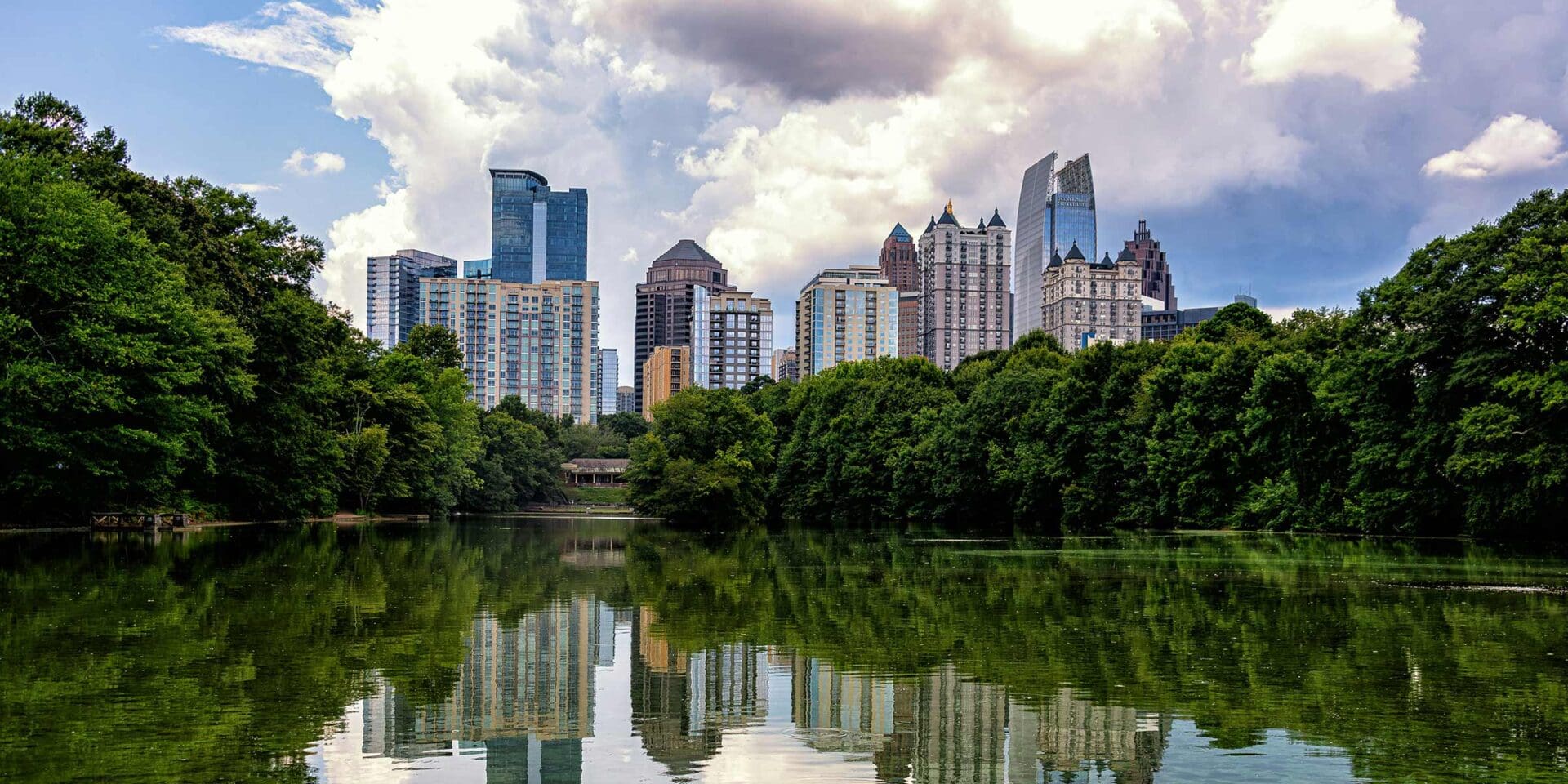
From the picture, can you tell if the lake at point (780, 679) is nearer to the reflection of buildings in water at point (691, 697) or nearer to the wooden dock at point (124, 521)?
the reflection of buildings in water at point (691, 697)

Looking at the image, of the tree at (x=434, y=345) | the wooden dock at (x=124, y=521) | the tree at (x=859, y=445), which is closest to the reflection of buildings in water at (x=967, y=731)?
the wooden dock at (x=124, y=521)

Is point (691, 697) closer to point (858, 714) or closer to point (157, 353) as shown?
point (858, 714)

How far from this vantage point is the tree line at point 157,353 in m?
40.6

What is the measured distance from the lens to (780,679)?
534 inches

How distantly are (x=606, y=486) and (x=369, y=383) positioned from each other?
304 feet

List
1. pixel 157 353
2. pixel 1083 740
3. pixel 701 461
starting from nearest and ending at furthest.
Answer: pixel 1083 740 → pixel 157 353 → pixel 701 461

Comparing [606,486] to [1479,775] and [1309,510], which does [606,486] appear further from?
[1479,775]

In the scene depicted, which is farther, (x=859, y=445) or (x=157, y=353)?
(x=859, y=445)

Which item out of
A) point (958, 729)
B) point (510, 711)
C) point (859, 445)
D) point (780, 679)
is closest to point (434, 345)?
point (859, 445)

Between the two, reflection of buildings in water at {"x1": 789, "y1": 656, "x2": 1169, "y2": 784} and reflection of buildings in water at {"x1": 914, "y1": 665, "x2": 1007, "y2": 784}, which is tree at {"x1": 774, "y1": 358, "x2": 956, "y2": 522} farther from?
reflection of buildings in water at {"x1": 789, "y1": 656, "x2": 1169, "y2": 784}

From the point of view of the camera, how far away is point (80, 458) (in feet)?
141

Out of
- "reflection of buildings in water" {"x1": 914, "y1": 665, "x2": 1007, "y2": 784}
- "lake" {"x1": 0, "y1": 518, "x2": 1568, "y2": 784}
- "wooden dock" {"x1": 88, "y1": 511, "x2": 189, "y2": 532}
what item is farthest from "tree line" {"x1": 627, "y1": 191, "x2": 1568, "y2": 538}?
"reflection of buildings in water" {"x1": 914, "y1": 665, "x2": 1007, "y2": 784}

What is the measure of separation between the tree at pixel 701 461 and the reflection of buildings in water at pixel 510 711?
5411 centimetres

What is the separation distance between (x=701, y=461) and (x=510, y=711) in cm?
6225
